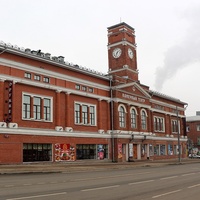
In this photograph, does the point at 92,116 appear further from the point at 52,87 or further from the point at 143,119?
the point at 143,119

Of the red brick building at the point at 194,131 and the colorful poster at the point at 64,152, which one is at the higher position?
the red brick building at the point at 194,131

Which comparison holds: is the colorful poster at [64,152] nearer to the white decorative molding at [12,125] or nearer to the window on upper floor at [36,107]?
the window on upper floor at [36,107]

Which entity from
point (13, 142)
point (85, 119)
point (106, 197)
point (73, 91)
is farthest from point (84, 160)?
point (106, 197)

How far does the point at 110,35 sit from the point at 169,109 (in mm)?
20156

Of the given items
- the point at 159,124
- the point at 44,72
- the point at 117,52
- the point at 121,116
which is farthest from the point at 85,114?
the point at 159,124

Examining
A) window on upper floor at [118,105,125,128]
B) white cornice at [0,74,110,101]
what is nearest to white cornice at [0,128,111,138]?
window on upper floor at [118,105,125,128]

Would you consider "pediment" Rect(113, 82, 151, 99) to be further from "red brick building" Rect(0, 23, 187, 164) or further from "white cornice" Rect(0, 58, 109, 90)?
"white cornice" Rect(0, 58, 109, 90)

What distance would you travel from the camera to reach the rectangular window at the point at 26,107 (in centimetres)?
3233

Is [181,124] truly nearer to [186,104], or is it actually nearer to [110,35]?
[186,104]

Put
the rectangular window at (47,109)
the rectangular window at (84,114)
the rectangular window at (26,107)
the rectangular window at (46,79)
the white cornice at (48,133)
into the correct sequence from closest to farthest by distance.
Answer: the white cornice at (48,133), the rectangular window at (26,107), the rectangular window at (46,79), the rectangular window at (47,109), the rectangular window at (84,114)

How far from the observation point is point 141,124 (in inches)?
1939

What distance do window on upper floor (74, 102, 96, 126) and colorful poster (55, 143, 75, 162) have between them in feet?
11.6


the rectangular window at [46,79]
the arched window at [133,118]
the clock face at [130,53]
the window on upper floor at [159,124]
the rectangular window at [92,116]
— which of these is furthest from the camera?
the window on upper floor at [159,124]

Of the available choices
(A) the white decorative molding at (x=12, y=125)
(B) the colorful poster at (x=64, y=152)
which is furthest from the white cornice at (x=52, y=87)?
(B) the colorful poster at (x=64, y=152)
